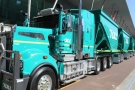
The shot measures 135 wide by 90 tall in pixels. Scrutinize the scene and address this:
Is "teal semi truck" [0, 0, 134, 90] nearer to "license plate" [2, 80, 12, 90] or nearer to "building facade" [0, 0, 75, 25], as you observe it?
"license plate" [2, 80, 12, 90]

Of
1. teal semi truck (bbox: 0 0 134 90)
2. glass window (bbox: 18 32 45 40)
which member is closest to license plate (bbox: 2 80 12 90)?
teal semi truck (bbox: 0 0 134 90)

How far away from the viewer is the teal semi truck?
3.91 meters

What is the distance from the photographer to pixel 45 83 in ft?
14.5

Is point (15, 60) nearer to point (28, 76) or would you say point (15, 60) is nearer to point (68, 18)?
point (28, 76)

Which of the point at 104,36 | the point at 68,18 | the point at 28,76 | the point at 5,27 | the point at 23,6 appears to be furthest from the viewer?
the point at 23,6

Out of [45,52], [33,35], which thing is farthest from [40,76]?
[33,35]

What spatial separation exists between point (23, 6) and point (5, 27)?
1304 cm

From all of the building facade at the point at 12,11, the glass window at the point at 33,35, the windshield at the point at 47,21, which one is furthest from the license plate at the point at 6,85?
the building facade at the point at 12,11

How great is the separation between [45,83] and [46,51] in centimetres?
118

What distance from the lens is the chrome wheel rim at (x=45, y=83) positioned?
426cm

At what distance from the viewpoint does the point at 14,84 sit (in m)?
3.56

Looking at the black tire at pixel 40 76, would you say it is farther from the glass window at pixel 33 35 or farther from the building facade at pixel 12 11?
the building facade at pixel 12 11

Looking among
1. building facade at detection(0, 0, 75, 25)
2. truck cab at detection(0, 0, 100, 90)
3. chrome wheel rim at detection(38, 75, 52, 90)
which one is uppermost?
building facade at detection(0, 0, 75, 25)

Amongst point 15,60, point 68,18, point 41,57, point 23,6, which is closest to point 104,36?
point 68,18
